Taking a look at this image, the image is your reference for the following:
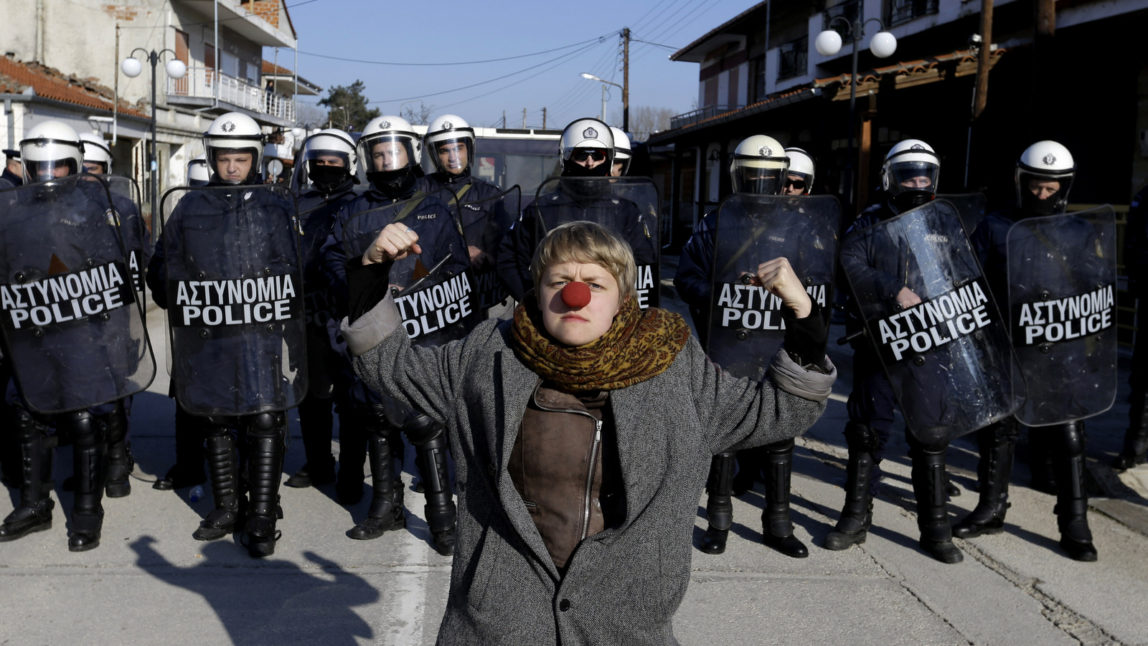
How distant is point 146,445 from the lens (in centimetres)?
670

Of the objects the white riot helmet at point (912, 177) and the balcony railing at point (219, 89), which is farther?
the balcony railing at point (219, 89)

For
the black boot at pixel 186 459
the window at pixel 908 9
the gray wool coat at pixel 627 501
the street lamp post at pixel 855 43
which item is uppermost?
the window at pixel 908 9

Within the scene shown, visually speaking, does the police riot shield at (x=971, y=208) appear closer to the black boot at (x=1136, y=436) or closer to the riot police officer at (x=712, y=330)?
the riot police officer at (x=712, y=330)

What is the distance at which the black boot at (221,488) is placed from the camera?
16.0 feet

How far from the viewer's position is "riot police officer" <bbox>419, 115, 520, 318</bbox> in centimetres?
508

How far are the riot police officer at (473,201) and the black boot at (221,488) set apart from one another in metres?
1.35

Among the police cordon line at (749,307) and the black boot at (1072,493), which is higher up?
the police cordon line at (749,307)

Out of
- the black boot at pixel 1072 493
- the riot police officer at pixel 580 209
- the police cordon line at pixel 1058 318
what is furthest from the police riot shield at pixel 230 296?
the black boot at pixel 1072 493

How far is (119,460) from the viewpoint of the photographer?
551cm

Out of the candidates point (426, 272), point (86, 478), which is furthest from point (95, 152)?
point (426, 272)

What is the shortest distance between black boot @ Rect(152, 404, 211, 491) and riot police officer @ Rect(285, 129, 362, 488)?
0.50 metres

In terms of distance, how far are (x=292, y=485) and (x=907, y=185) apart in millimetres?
3609

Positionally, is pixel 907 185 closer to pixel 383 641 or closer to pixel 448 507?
pixel 448 507

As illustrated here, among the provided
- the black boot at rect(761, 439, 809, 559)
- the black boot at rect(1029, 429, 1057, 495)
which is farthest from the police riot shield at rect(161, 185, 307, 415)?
the black boot at rect(1029, 429, 1057, 495)
